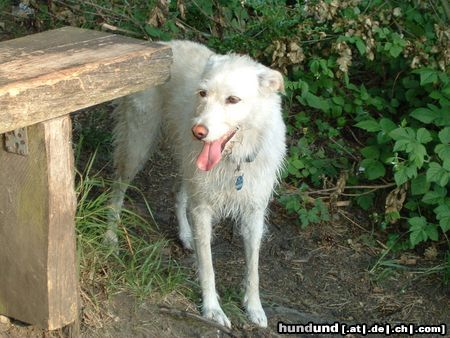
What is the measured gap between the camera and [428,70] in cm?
520

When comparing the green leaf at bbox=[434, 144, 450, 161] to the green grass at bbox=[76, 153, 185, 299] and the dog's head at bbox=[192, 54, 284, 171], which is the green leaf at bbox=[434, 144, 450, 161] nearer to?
the dog's head at bbox=[192, 54, 284, 171]

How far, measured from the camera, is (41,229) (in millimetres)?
3486

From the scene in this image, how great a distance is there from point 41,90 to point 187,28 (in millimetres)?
3421

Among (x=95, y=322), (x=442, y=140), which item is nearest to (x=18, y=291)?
(x=95, y=322)

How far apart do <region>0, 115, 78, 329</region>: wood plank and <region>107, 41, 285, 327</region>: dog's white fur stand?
766 millimetres

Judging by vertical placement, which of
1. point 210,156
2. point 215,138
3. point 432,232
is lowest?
point 432,232

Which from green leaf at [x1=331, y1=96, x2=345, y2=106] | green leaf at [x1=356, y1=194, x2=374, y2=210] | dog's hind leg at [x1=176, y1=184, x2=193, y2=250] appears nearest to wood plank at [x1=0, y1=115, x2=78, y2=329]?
dog's hind leg at [x1=176, y1=184, x2=193, y2=250]

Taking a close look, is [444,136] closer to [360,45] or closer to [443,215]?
[443,215]

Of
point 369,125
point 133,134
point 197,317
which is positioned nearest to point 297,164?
point 369,125

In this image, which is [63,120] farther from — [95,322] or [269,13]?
[269,13]

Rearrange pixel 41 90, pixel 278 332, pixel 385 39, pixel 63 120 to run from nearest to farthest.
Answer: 1. pixel 41 90
2. pixel 63 120
3. pixel 278 332
4. pixel 385 39

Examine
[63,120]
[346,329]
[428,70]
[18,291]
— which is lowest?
[346,329]

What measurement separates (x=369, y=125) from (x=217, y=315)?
1.75 metres

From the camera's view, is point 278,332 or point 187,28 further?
point 187,28
